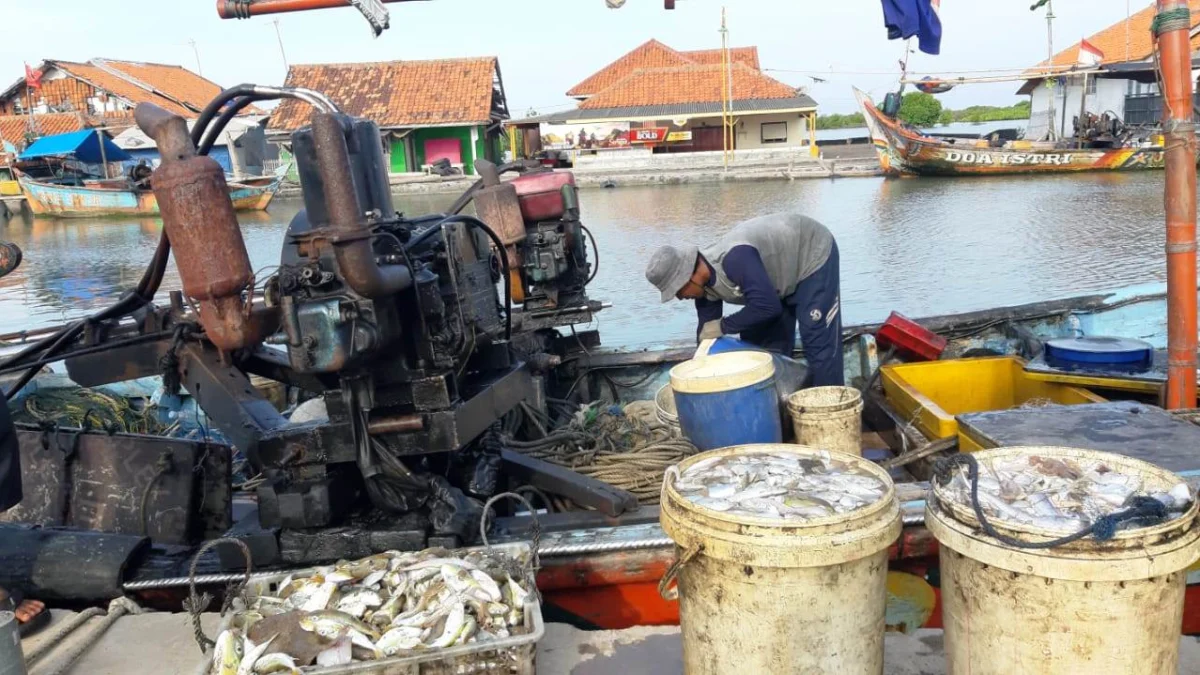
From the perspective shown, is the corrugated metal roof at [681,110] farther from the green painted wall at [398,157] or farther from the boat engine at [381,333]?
the boat engine at [381,333]

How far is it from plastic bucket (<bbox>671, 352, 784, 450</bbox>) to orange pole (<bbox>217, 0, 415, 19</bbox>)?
2817mm

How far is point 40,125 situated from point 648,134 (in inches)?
845

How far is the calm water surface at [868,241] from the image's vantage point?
10172 millimetres

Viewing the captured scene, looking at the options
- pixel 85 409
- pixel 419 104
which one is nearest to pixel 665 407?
pixel 85 409

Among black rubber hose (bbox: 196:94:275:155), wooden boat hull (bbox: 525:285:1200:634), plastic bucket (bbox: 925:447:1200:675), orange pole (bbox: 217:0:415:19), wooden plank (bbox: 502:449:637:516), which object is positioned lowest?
wooden boat hull (bbox: 525:285:1200:634)

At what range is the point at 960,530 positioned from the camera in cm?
186

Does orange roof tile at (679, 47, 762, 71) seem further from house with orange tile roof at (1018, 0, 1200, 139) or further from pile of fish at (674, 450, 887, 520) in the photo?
pile of fish at (674, 450, 887, 520)

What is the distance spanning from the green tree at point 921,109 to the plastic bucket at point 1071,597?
48727 mm

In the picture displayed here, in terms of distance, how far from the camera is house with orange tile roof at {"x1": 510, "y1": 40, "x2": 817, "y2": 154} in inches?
1069

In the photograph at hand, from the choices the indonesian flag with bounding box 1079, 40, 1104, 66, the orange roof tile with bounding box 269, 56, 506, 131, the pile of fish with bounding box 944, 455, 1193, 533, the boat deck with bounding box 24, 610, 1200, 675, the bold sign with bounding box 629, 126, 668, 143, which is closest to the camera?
the pile of fish with bounding box 944, 455, 1193, 533

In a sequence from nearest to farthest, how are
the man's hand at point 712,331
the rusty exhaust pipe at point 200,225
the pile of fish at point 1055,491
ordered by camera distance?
the pile of fish at point 1055,491 → the rusty exhaust pipe at point 200,225 → the man's hand at point 712,331

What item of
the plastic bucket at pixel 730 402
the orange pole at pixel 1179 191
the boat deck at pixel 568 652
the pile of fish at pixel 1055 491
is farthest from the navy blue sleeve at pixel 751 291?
→ the pile of fish at pixel 1055 491

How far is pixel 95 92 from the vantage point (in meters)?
31.2

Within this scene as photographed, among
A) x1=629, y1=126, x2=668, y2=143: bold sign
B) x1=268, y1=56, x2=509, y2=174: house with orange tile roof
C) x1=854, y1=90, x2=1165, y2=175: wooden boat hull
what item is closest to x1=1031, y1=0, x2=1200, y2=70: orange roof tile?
x1=854, y1=90, x2=1165, y2=175: wooden boat hull
